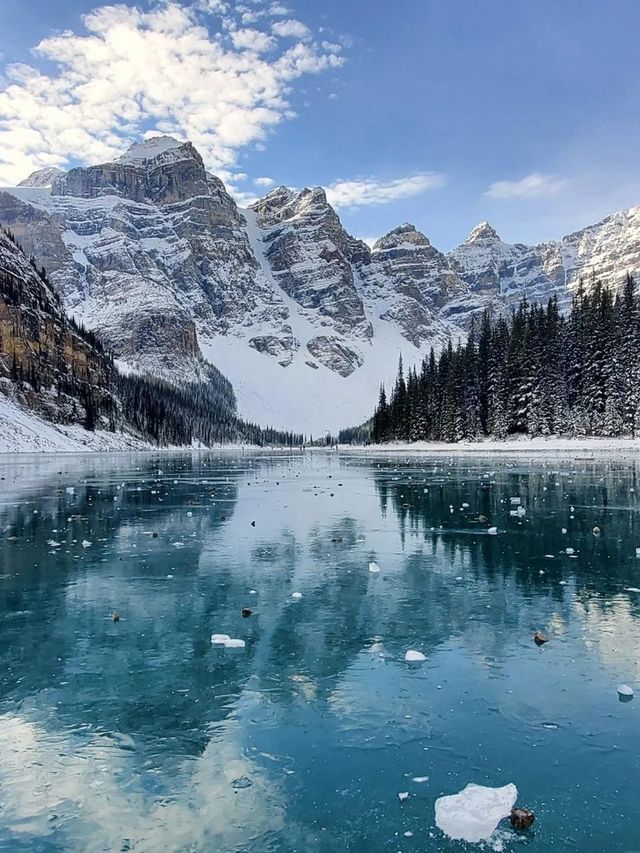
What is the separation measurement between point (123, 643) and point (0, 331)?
13037 cm

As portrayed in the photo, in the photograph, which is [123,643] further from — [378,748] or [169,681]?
[378,748]

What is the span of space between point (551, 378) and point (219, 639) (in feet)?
240

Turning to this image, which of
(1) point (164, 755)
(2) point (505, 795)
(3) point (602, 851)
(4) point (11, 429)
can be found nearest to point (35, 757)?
(1) point (164, 755)

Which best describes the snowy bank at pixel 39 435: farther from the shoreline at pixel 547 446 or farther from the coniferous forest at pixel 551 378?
the shoreline at pixel 547 446

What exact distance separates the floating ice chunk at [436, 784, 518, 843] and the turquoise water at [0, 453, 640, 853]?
0.28 feet

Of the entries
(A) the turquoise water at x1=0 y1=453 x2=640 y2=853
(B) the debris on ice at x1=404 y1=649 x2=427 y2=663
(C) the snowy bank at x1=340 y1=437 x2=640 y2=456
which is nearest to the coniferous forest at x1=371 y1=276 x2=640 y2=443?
(C) the snowy bank at x1=340 y1=437 x2=640 y2=456

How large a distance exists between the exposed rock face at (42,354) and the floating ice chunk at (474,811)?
12138 centimetres

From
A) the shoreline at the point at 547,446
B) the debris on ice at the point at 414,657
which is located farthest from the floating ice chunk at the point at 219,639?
the shoreline at the point at 547,446

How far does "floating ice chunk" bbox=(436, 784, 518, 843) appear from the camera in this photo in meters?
4.11

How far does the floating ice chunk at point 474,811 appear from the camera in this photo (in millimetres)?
4109

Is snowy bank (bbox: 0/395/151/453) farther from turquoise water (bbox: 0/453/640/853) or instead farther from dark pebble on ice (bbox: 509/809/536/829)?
dark pebble on ice (bbox: 509/809/536/829)

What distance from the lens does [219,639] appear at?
316 inches

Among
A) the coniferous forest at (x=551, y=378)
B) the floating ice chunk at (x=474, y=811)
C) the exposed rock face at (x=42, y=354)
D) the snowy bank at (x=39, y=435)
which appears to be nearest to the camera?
the floating ice chunk at (x=474, y=811)

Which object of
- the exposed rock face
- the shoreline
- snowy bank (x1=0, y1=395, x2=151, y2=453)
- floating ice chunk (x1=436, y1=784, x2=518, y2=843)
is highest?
the exposed rock face
